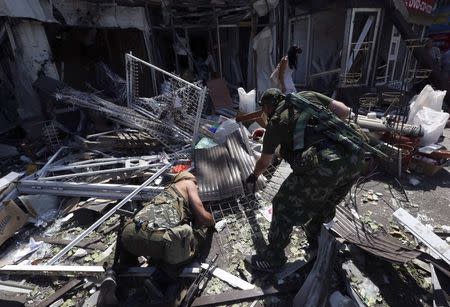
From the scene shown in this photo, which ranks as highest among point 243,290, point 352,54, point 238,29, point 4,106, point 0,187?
point 238,29

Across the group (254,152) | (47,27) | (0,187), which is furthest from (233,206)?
(47,27)

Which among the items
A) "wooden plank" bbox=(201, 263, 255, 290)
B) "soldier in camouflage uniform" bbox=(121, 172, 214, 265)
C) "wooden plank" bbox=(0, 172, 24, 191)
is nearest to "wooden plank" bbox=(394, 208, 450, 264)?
"wooden plank" bbox=(201, 263, 255, 290)

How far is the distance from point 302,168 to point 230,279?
4.44 feet

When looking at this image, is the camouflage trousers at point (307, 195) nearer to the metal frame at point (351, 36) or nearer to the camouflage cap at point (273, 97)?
the camouflage cap at point (273, 97)

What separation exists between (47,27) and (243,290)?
21.9 feet

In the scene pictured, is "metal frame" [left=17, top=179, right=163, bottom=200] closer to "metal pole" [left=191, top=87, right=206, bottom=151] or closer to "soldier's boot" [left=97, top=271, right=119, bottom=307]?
"metal pole" [left=191, top=87, right=206, bottom=151]

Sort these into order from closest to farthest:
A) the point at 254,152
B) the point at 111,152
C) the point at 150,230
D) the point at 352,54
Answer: the point at 150,230, the point at 254,152, the point at 111,152, the point at 352,54

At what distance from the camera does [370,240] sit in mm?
2932

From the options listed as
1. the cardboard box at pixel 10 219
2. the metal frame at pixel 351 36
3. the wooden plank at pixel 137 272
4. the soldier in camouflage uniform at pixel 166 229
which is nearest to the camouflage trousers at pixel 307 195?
the soldier in camouflage uniform at pixel 166 229

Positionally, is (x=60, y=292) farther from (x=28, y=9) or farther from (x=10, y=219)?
(x=28, y=9)

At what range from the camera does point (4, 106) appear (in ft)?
→ 20.8

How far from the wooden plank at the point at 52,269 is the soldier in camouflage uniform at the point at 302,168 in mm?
1685

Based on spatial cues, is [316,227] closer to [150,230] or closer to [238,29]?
[150,230]

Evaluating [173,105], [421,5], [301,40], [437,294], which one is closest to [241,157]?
[173,105]
